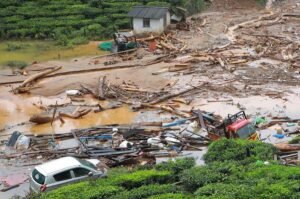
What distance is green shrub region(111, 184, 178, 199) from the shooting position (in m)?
17.1

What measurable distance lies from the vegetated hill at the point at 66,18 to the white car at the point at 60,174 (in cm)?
2723

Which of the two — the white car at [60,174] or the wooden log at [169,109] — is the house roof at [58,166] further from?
the wooden log at [169,109]

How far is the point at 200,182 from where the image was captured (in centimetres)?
1781

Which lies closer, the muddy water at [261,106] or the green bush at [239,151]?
the green bush at [239,151]

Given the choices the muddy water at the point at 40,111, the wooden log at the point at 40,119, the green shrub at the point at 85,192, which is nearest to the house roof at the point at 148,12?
the muddy water at the point at 40,111

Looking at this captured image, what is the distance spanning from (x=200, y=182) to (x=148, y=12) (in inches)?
1188

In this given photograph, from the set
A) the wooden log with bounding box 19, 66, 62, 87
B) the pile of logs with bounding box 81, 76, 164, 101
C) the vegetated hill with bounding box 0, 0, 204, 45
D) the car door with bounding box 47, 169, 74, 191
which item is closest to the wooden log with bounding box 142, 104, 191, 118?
the pile of logs with bounding box 81, 76, 164, 101

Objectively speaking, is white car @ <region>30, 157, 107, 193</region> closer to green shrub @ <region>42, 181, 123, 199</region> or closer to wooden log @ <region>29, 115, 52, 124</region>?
green shrub @ <region>42, 181, 123, 199</region>

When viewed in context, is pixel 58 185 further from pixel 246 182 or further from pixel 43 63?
pixel 43 63

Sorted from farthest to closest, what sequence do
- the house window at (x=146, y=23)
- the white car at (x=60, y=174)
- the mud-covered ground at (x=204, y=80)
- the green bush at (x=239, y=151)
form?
the house window at (x=146, y=23) → the mud-covered ground at (x=204, y=80) → the green bush at (x=239, y=151) → the white car at (x=60, y=174)

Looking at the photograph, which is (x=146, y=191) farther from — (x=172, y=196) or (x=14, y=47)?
(x=14, y=47)

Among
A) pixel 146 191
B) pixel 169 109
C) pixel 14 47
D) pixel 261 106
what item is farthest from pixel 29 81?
pixel 146 191

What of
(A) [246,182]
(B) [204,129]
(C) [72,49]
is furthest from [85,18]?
(A) [246,182]

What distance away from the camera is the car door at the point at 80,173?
2006 centimetres
